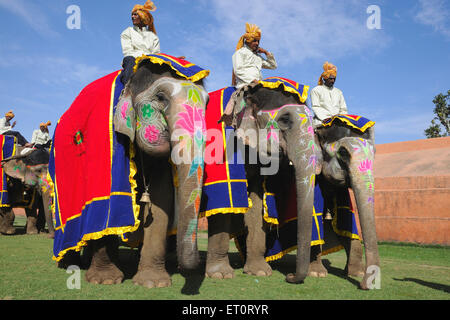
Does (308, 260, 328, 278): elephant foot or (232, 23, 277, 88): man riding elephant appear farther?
(232, 23, 277, 88): man riding elephant

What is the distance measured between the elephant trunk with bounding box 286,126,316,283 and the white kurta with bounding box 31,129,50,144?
38.1 ft

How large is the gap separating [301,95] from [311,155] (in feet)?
3.18

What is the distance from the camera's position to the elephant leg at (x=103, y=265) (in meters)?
4.41

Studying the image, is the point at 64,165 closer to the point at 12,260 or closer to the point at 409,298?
the point at 12,260

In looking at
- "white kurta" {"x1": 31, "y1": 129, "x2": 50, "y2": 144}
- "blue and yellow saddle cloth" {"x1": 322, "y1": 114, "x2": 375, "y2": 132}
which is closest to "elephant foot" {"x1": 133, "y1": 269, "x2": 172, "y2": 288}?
"blue and yellow saddle cloth" {"x1": 322, "y1": 114, "x2": 375, "y2": 132}

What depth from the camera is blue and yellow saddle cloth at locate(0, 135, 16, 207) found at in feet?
37.8

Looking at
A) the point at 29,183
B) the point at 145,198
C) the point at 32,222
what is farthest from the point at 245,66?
the point at 32,222

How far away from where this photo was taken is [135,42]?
16.9 feet

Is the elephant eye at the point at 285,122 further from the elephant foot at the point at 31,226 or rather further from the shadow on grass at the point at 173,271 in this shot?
the elephant foot at the point at 31,226

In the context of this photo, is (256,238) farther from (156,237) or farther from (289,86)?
(289,86)

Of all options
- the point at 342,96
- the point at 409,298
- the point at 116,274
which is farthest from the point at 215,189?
the point at 342,96

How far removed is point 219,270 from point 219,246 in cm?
33

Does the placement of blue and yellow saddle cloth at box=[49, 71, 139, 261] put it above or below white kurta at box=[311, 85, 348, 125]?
below

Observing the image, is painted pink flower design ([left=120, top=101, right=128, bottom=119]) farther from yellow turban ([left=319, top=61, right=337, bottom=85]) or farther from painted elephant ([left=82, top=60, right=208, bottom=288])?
yellow turban ([left=319, top=61, right=337, bottom=85])
